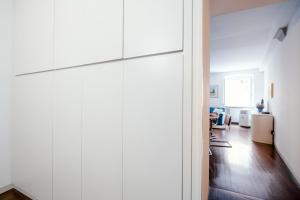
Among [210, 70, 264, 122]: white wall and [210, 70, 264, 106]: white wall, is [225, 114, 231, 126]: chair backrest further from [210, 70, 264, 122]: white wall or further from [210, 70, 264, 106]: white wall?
[210, 70, 264, 106]: white wall

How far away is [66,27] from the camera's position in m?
1.45

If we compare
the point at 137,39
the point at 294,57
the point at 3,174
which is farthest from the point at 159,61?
the point at 294,57

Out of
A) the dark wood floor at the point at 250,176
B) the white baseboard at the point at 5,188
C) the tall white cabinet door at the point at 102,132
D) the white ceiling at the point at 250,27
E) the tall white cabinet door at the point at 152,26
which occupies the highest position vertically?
the white ceiling at the point at 250,27

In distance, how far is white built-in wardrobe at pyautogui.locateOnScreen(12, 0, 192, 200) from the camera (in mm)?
964

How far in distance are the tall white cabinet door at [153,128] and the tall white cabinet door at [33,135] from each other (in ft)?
3.42

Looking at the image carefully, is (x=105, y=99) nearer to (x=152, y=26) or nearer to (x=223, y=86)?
(x=152, y=26)

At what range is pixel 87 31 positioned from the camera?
1311 mm

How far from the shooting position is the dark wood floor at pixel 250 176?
200cm

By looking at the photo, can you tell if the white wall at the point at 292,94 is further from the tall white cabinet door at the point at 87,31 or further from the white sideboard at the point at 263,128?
the tall white cabinet door at the point at 87,31

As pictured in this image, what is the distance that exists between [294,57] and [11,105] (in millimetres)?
4356

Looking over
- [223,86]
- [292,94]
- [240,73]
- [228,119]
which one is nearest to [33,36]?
[292,94]

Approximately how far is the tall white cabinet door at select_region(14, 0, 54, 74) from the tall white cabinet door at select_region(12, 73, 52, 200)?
0.15 m

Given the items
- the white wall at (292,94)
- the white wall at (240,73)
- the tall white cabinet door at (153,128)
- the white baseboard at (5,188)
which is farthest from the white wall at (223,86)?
the white baseboard at (5,188)

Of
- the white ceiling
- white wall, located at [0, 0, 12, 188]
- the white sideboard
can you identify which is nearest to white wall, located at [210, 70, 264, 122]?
the white sideboard
